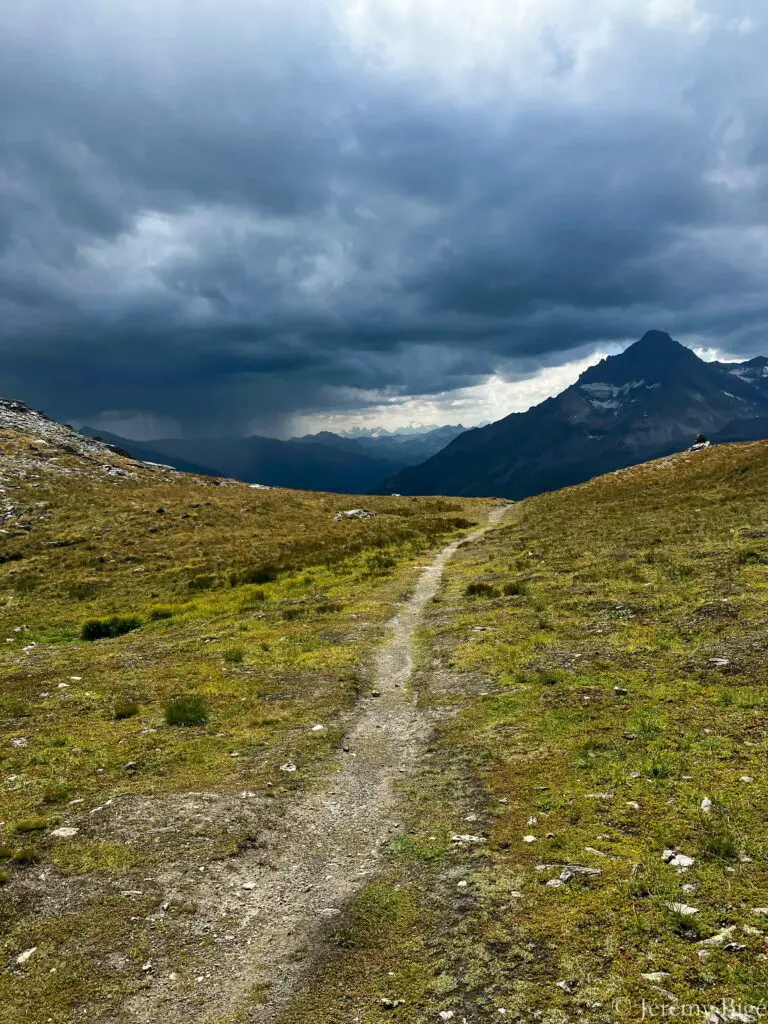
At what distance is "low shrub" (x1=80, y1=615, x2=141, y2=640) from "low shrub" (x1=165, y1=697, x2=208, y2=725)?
1403cm

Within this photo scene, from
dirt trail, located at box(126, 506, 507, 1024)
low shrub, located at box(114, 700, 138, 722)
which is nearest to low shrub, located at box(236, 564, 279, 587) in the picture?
low shrub, located at box(114, 700, 138, 722)

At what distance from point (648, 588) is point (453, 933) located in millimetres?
18816

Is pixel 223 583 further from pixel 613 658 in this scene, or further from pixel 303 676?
pixel 613 658

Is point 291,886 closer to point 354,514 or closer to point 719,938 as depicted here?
point 719,938

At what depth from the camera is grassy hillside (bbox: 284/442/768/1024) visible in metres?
6.68

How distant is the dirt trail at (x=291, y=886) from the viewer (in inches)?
277

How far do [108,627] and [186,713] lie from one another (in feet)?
52.1

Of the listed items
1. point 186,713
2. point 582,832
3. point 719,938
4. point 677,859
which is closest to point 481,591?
point 186,713

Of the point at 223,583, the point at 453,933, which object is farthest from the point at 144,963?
the point at 223,583

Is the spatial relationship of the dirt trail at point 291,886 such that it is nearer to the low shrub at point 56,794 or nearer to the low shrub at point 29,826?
the low shrub at point 29,826

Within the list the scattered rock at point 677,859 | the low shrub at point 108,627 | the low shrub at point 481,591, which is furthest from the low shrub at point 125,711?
the low shrub at point 481,591

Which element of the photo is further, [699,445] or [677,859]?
[699,445]

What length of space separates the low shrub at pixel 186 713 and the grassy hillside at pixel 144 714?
0.13ft

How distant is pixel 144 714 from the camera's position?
16672 millimetres
